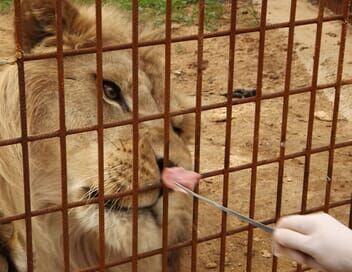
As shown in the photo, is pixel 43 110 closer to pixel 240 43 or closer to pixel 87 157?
pixel 87 157

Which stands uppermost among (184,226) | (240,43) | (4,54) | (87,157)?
(4,54)

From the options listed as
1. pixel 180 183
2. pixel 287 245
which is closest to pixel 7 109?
A: pixel 180 183

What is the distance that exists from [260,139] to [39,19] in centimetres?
220

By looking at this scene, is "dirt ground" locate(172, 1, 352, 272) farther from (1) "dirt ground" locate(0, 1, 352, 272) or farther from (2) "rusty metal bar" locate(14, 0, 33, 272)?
(2) "rusty metal bar" locate(14, 0, 33, 272)

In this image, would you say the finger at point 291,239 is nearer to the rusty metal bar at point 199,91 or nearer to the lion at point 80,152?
the rusty metal bar at point 199,91

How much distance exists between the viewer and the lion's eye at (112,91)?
9.42 feet

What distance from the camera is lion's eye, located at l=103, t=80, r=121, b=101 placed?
287cm

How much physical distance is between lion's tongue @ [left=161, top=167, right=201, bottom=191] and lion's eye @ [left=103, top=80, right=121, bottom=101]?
41 cm

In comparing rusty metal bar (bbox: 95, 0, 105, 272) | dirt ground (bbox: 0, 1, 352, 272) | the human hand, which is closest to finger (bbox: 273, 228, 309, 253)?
the human hand

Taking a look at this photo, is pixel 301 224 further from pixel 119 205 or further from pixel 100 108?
pixel 119 205

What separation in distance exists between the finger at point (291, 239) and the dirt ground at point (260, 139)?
78.7 inches

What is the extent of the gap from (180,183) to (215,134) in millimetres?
2319

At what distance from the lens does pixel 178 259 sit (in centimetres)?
334

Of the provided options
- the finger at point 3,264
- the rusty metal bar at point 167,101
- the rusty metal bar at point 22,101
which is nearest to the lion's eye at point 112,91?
the rusty metal bar at point 167,101
